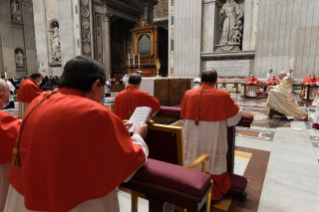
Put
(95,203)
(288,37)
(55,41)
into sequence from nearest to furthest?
(95,203) < (288,37) < (55,41)

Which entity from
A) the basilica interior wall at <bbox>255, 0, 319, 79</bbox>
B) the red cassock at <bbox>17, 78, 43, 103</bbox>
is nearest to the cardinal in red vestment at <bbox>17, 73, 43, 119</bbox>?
the red cassock at <bbox>17, 78, 43, 103</bbox>

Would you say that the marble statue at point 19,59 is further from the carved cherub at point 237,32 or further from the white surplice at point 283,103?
the white surplice at point 283,103

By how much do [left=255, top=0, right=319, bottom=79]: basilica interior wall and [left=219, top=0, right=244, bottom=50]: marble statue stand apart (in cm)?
101

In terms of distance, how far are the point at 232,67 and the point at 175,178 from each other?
11977 millimetres

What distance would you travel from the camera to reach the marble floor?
2.20 metres

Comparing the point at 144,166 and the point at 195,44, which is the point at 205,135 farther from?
the point at 195,44

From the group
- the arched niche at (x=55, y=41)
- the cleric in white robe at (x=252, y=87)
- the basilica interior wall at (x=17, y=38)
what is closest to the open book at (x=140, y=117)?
the cleric in white robe at (x=252, y=87)

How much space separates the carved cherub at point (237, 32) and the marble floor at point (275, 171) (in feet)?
25.7

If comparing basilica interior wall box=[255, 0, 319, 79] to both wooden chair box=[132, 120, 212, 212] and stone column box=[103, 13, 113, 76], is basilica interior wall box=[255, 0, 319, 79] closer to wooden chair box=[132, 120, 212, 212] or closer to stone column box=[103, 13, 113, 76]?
stone column box=[103, 13, 113, 76]

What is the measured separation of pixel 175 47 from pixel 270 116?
8246mm

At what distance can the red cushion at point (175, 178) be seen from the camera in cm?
92

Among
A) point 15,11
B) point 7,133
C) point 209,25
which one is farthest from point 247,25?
point 15,11

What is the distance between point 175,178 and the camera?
0.96 meters

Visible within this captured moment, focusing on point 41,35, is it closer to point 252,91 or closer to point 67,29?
point 67,29
